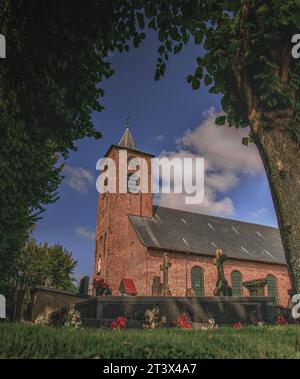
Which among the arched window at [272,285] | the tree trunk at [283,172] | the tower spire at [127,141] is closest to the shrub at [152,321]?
the tree trunk at [283,172]

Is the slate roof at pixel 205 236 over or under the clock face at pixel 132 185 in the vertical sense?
under

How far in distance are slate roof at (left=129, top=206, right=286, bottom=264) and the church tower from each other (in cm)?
110

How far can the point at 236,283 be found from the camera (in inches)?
996

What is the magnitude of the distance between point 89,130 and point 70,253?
26317mm

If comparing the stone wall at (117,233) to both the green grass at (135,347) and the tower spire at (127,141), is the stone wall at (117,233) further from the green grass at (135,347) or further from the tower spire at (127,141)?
the green grass at (135,347)

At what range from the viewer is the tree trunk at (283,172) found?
493cm

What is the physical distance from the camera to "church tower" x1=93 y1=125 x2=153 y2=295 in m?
24.8

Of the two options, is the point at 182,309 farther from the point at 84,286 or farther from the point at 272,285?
the point at 272,285

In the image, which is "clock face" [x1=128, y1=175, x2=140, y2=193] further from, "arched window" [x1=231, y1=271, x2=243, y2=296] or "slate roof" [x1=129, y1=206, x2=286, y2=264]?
"arched window" [x1=231, y1=271, x2=243, y2=296]

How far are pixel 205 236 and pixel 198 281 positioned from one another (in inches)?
202

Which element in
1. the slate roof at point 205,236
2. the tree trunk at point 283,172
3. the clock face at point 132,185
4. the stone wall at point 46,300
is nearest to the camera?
the tree trunk at point 283,172

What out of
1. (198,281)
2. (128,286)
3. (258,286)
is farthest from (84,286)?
(258,286)

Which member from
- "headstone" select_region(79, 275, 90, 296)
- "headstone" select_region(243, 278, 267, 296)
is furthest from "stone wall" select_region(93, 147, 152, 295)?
"headstone" select_region(243, 278, 267, 296)

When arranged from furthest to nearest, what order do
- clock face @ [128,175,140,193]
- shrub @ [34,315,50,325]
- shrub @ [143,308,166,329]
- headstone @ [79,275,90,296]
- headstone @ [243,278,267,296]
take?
clock face @ [128,175,140,193] < headstone @ [243,278,267,296] < headstone @ [79,275,90,296] < shrub @ [34,315,50,325] < shrub @ [143,308,166,329]
